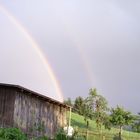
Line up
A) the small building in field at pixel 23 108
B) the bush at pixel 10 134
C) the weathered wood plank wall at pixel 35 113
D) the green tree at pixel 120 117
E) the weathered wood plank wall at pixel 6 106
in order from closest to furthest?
the bush at pixel 10 134
the weathered wood plank wall at pixel 6 106
the small building in field at pixel 23 108
the weathered wood plank wall at pixel 35 113
the green tree at pixel 120 117

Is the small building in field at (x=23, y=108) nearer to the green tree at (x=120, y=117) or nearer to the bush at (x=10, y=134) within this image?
the bush at (x=10, y=134)

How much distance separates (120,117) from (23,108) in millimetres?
42294

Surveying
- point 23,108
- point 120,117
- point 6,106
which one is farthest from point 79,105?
point 6,106

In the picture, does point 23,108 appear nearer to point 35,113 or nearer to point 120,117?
point 35,113

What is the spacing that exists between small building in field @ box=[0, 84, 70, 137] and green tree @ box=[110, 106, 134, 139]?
1319 inches

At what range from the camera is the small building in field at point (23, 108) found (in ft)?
78.0

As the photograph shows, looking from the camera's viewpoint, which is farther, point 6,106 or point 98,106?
point 98,106

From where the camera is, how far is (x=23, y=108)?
25.5m

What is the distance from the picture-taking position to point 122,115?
67562 mm

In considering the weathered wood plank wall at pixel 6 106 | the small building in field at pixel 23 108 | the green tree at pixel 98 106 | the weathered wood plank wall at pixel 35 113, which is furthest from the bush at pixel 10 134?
the green tree at pixel 98 106

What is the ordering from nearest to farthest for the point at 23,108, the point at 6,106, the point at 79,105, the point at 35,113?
the point at 6,106, the point at 23,108, the point at 35,113, the point at 79,105

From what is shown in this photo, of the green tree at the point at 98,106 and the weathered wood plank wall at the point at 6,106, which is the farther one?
the green tree at the point at 98,106

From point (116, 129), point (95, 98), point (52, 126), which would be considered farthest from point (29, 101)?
point (116, 129)

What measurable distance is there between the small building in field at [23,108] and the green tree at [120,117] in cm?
3350
